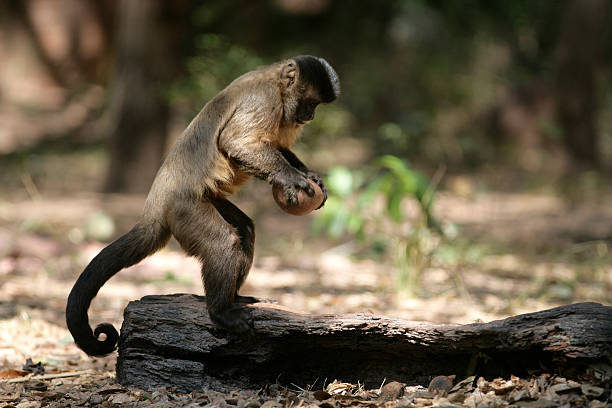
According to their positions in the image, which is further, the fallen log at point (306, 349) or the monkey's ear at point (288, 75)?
the monkey's ear at point (288, 75)

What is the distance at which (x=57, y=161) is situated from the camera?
13.3 meters

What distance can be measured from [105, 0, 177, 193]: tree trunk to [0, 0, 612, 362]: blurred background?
3cm

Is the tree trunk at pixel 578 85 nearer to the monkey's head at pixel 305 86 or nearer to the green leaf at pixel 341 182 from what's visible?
the green leaf at pixel 341 182

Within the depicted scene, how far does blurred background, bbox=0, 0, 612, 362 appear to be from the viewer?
19.0 feet

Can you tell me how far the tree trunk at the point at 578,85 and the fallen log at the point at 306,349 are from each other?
32.8 feet

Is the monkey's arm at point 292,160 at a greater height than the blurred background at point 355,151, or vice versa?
the blurred background at point 355,151

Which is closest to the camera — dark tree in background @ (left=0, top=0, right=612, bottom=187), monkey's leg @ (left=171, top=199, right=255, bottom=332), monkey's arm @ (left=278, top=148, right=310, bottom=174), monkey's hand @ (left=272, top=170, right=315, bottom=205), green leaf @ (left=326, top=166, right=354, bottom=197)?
monkey's leg @ (left=171, top=199, right=255, bottom=332)

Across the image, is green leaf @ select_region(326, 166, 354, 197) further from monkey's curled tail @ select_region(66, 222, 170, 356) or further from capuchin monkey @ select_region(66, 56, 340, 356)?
monkey's curled tail @ select_region(66, 222, 170, 356)

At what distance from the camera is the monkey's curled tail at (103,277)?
12.3 ft

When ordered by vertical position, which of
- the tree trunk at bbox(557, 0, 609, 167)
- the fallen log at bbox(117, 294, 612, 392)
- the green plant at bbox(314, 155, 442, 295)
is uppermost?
the tree trunk at bbox(557, 0, 609, 167)

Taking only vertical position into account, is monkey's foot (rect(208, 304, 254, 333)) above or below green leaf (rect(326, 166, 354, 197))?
below

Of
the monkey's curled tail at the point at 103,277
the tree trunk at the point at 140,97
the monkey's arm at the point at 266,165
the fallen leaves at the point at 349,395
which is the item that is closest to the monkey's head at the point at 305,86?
the monkey's arm at the point at 266,165

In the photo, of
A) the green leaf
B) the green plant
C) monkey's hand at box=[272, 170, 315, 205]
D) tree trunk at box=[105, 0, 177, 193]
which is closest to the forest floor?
the green plant

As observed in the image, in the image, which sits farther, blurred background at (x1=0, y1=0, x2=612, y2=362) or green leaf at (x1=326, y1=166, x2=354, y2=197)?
blurred background at (x1=0, y1=0, x2=612, y2=362)
